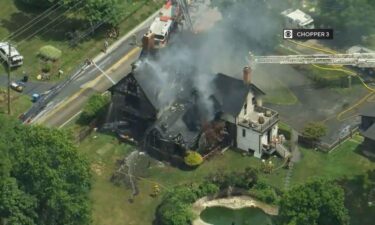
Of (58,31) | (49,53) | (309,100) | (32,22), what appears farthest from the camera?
(32,22)

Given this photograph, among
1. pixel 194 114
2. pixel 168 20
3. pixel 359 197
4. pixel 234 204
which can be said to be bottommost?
pixel 359 197

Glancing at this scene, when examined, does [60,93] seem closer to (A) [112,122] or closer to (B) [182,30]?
(A) [112,122]

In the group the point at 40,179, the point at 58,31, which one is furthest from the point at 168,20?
the point at 40,179

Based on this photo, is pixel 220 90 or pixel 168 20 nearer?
pixel 220 90

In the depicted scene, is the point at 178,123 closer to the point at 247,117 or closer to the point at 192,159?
the point at 192,159

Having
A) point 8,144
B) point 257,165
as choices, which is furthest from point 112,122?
point 8,144

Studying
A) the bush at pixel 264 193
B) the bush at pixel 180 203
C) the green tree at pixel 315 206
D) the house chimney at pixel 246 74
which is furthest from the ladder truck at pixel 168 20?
the green tree at pixel 315 206

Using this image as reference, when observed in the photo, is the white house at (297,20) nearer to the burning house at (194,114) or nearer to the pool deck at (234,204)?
the burning house at (194,114)
